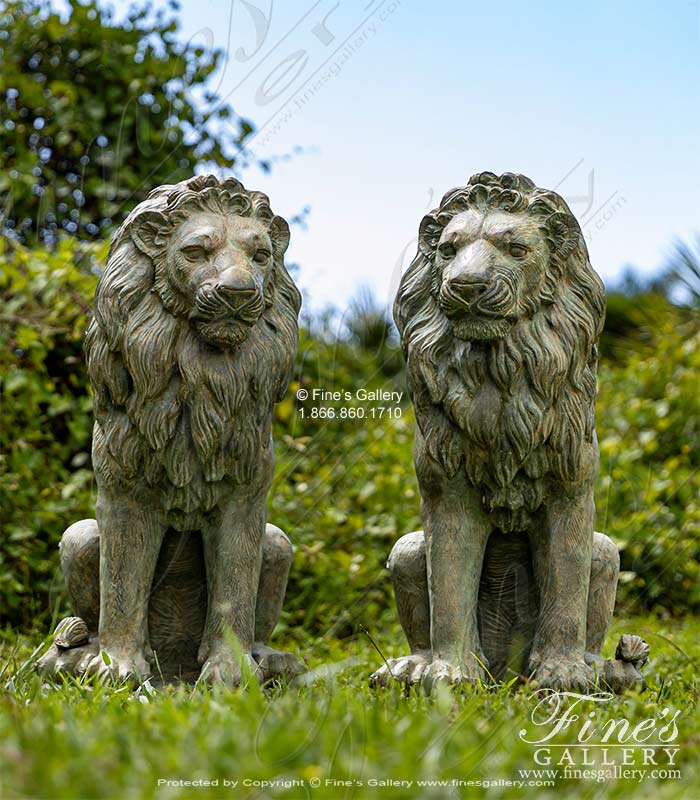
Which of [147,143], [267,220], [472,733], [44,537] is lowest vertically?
[472,733]

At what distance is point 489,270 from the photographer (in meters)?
3.19

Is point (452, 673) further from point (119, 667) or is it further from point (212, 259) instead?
point (212, 259)

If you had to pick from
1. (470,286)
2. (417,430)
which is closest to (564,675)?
(417,430)

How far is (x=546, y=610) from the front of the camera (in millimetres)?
3453

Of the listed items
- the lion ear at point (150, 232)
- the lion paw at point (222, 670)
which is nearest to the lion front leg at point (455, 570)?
the lion paw at point (222, 670)

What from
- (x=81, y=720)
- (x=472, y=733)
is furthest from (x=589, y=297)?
(x=81, y=720)

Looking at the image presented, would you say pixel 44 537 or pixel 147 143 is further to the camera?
pixel 147 143

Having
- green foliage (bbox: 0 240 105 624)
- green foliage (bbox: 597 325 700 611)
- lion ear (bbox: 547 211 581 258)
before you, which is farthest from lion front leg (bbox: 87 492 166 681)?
green foliage (bbox: 597 325 700 611)

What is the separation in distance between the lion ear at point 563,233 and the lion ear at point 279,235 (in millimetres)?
820

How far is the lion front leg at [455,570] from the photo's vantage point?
341cm

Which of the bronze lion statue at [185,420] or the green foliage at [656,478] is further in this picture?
the green foliage at [656,478]

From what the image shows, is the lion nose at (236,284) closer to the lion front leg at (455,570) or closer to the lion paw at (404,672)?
the lion front leg at (455,570)

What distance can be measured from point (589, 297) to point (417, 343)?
55 centimetres

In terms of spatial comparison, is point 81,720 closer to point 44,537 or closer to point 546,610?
point 546,610
